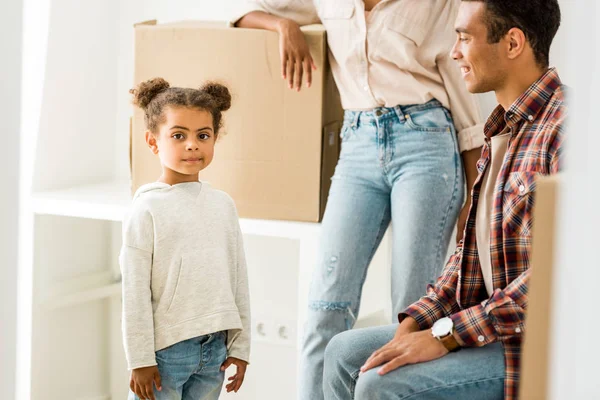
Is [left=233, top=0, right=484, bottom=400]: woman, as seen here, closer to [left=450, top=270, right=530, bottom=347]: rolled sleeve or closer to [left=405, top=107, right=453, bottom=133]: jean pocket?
[left=405, top=107, right=453, bottom=133]: jean pocket

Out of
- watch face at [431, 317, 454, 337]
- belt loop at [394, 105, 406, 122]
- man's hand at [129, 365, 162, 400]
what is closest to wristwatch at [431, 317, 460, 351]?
watch face at [431, 317, 454, 337]

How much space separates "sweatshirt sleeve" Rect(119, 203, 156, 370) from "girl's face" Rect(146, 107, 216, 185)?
0.14 meters

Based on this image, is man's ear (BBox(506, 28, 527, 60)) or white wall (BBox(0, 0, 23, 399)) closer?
white wall (BBox(0, 0, 23, 399))

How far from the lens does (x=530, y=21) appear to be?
56.4 inches

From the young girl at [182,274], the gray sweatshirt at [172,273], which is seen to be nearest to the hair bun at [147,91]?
the young girl at [182,274]

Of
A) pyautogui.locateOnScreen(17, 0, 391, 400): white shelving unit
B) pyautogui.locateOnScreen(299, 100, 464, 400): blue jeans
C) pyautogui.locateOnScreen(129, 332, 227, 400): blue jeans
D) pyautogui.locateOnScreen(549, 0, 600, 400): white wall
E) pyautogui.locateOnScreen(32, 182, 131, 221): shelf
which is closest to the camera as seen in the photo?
pyautogui.locateOnScreen(549, 0, 600, 400): white wall

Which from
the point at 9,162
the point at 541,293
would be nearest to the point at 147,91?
the point at 9,162

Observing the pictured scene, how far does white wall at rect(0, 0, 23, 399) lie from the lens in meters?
0.67

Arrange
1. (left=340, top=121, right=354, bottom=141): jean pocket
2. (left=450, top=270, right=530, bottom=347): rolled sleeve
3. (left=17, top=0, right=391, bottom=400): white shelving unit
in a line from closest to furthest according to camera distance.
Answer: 1. (left=450, top=270, right=530, bottom=347): rolled sleeve
2. (left=340, top=121, right=354, bottom=141): jean pocket
3. (left=17, top=0, right=391, bottom=400): white shelving unit

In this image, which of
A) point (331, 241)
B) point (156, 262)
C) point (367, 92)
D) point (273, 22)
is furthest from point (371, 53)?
point (156, 262)

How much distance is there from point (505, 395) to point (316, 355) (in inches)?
25.0

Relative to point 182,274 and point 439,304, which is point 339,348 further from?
point 182,274

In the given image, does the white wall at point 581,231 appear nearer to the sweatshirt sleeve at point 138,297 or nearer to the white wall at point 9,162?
the white wall at point 9,162

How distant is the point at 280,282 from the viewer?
264 centimetres
